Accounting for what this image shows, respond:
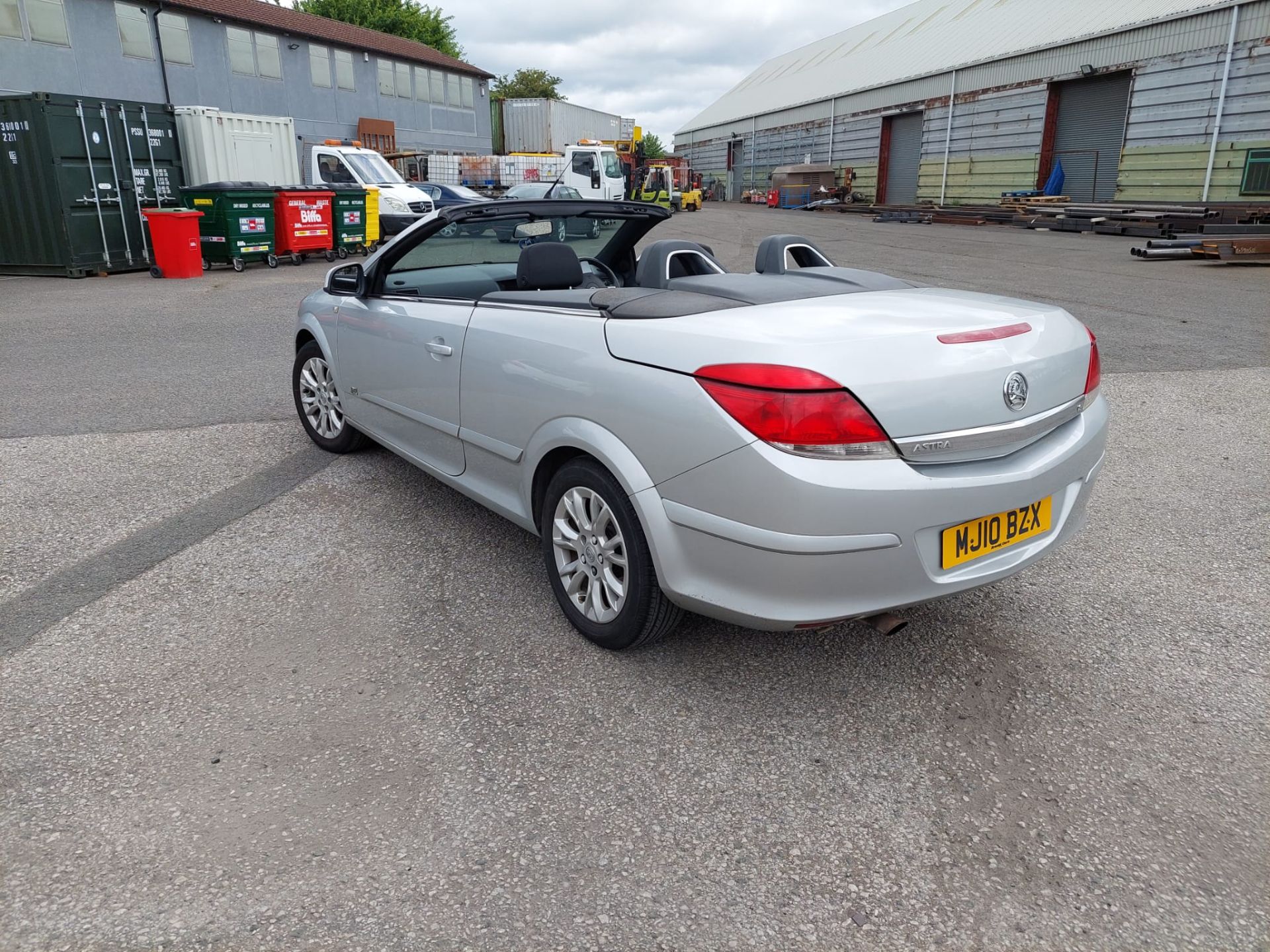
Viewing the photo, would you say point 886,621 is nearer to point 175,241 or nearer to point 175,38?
point 175,241

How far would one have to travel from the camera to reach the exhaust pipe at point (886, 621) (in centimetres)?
271

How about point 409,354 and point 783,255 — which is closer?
point 783,255

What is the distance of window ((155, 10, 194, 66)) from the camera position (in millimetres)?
27609

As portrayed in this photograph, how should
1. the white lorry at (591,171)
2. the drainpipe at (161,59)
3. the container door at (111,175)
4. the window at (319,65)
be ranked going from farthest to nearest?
the window at (319,65) < the white lorry at (591,171) < the drainpipe at (161,59) < the container door at (111,175)

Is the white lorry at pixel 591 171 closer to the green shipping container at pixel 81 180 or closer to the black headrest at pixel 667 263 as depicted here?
the green shipping container at pixel 81 180

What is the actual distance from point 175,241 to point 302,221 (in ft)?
8.19

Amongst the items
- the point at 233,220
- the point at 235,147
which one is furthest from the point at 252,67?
the point at 233,220

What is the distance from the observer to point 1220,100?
21.5 metres

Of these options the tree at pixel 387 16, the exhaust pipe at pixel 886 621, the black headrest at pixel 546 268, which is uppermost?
the tree at pixel 387 16

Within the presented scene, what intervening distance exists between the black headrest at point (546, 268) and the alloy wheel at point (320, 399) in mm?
1589

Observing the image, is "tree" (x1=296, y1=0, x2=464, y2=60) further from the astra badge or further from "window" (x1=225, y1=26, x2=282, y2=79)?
the astra badge

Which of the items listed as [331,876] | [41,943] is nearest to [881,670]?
[331,876]

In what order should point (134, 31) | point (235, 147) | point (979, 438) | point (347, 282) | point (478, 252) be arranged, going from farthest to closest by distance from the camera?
point (134, 31) < point (235, 147) < point (478, 252) < point (347, 282) < point (979, 438)

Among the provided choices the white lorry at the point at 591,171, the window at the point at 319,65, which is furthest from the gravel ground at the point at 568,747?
the window at the point at 319,65
